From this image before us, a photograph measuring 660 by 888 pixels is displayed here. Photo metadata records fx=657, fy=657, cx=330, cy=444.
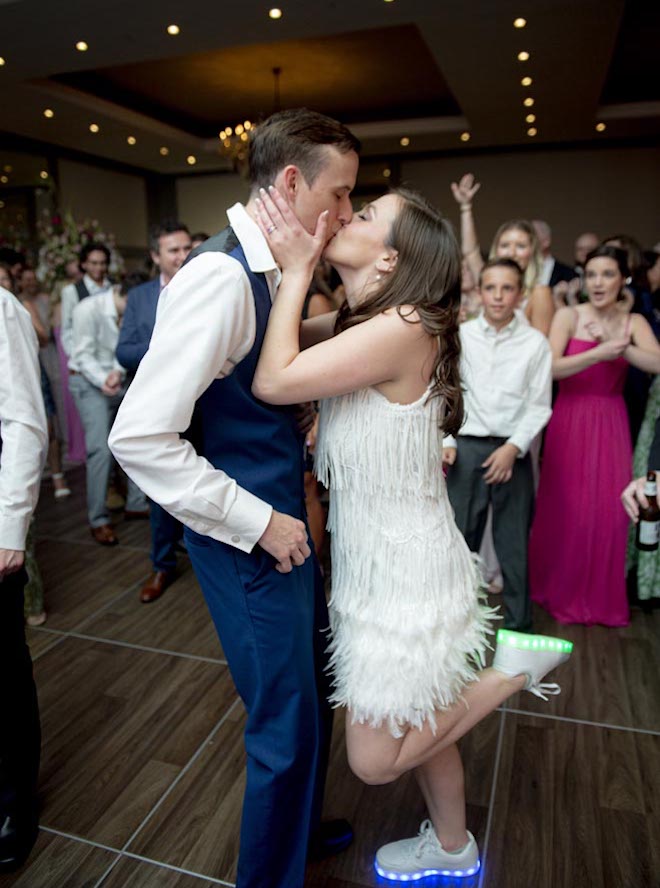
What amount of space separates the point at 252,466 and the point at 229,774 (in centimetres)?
123

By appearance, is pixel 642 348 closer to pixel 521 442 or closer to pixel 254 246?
pixel 521 442

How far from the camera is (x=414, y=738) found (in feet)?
4.73

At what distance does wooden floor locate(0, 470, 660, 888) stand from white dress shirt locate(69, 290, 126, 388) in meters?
1.64

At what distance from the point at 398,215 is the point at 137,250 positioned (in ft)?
39.3

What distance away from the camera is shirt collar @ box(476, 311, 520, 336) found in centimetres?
285

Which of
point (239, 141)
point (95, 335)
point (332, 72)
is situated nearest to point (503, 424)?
point (95, 335)

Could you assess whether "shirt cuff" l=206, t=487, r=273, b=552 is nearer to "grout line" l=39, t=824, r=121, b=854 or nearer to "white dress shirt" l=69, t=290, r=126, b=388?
"grout line" l=39, t=824, r=121, b=854

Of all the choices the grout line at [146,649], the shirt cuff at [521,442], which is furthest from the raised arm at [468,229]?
the grout line at [146,649]

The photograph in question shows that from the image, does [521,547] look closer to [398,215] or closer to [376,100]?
[398,215]

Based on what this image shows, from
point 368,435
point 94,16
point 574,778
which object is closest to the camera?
point 368,435

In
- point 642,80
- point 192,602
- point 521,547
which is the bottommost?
point 192,602

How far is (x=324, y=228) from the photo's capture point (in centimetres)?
124

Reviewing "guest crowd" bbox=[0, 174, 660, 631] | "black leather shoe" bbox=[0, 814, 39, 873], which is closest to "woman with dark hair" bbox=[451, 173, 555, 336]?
"guest crowd" bbox=[0, 174, 660, 631]

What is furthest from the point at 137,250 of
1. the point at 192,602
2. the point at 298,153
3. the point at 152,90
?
the point at 298,153
